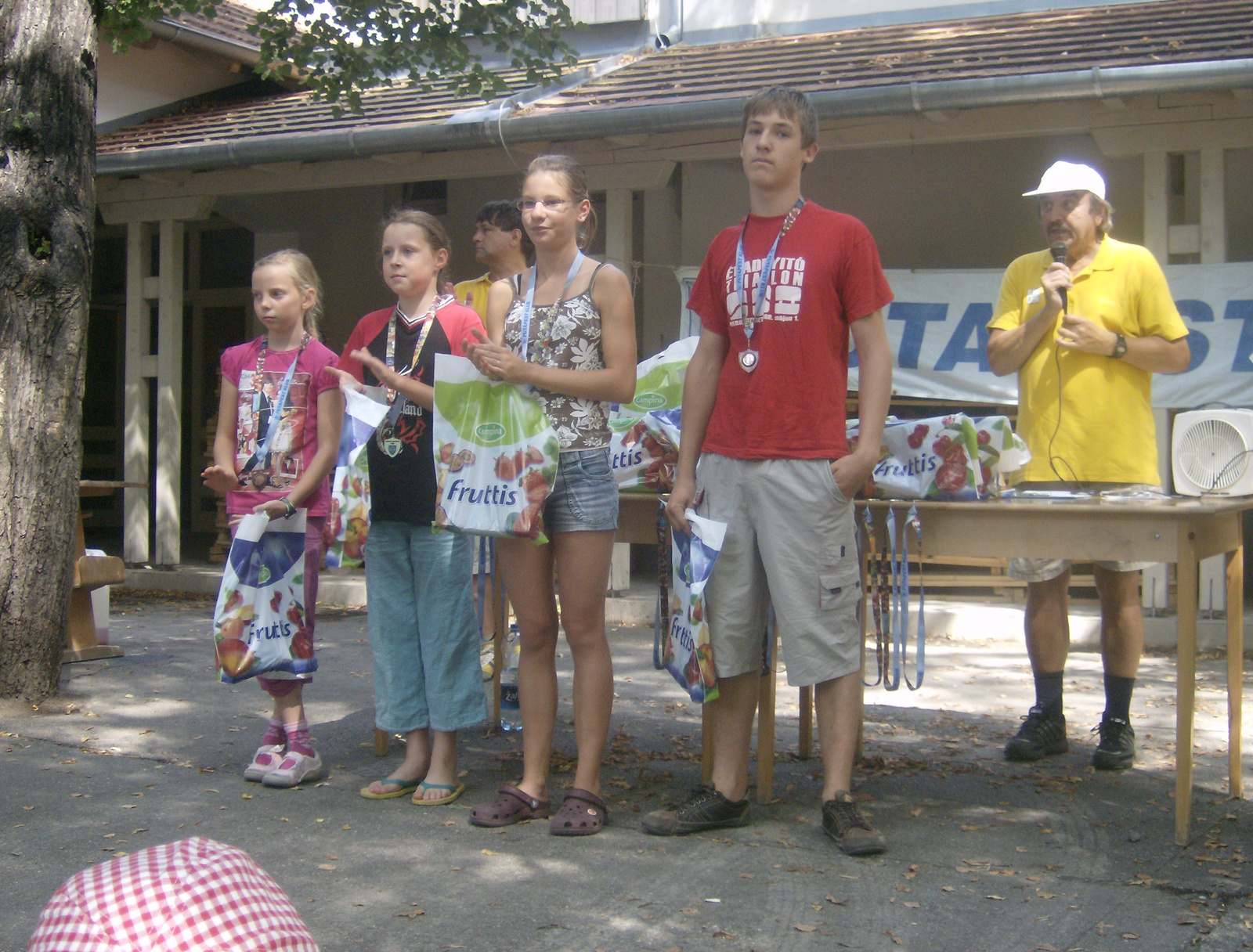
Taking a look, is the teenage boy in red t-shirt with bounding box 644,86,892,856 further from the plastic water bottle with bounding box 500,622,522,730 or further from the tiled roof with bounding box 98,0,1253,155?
the tiled roof with bounding box 98,0,1253,155

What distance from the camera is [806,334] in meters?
3.38

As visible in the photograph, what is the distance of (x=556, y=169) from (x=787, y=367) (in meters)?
0.91

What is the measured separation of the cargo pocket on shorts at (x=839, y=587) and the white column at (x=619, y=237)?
511 cm

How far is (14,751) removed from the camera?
4.50m

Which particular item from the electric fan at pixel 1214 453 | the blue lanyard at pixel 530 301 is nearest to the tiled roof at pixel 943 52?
the electric fan at pixel 1214 453

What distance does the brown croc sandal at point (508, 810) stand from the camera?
11.7 feet

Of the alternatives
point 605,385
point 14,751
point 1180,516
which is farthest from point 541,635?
point 14,751

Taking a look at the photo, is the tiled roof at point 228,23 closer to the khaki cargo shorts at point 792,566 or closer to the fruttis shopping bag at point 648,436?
the fruttis shopping bag at point 648,436

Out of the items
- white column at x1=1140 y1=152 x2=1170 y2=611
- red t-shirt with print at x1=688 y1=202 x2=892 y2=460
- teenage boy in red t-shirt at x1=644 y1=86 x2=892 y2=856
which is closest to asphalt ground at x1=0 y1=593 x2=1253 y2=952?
teenage boy in red t-shirt at x1=644 y1=86 x2=892 y2=856

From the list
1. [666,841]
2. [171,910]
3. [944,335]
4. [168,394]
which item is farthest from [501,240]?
[168,394]

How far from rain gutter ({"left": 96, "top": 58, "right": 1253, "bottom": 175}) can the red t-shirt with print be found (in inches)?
160

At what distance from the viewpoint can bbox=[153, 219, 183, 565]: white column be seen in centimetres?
1006

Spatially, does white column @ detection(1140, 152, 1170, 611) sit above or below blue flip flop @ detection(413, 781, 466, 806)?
above

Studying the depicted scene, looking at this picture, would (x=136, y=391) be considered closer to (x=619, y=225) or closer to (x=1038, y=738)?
(x=619, y=225)
